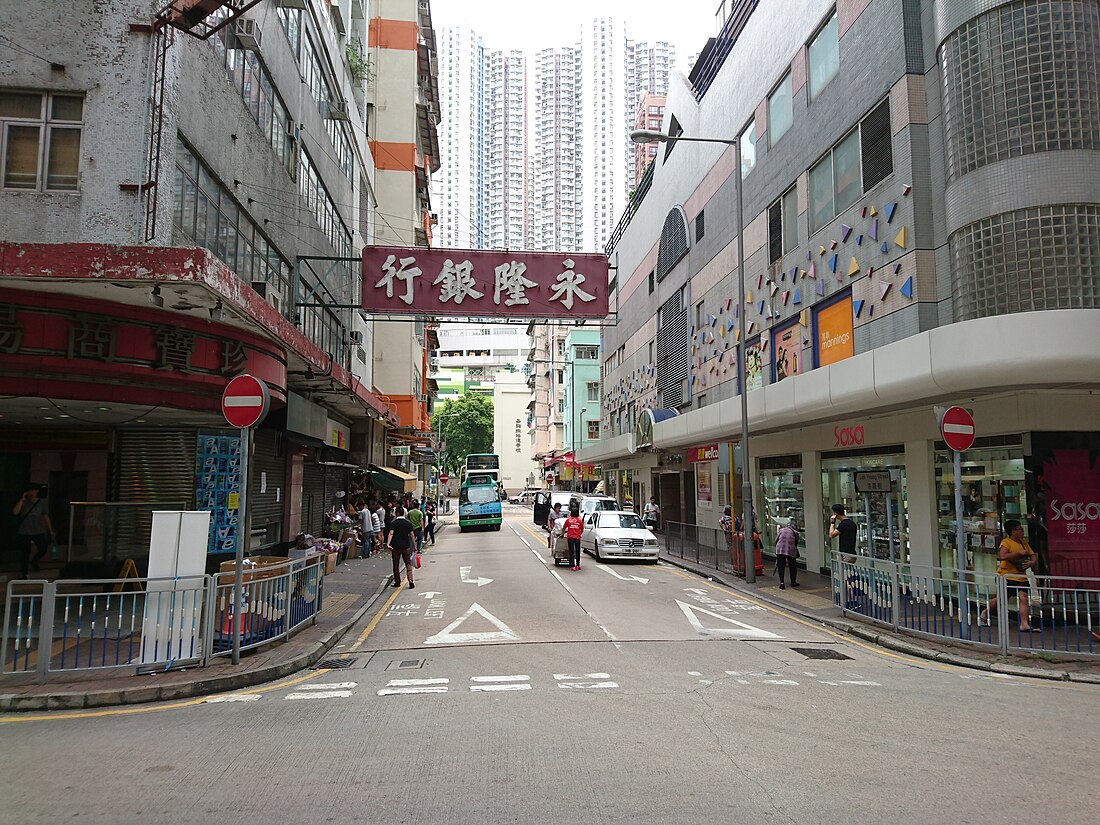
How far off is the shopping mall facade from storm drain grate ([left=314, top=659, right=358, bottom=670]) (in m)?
8.91

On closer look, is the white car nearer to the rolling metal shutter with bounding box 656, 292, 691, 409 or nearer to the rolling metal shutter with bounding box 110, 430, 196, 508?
the rolling metal shutter with bounding box 656, 292, 691, 409

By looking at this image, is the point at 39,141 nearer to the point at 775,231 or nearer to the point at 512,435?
the point at 775,231

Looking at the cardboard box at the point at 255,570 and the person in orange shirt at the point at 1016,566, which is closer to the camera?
the cardboard box at the point at 255,570

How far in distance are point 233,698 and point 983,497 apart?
1226 cm

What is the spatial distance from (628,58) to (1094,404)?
4908 inches

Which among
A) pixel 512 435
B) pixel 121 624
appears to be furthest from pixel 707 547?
pixel 512 435

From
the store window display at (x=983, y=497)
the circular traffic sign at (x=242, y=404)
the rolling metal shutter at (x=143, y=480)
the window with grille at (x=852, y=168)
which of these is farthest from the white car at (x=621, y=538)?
the circular traffic sign at (x=242, y=404)

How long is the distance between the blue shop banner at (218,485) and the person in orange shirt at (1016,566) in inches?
494

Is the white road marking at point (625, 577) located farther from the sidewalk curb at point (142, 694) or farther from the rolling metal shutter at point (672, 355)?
the sidewalk curb at point (142, 694)

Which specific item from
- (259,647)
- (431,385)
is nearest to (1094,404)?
(259,647)

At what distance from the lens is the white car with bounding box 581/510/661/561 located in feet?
74.5

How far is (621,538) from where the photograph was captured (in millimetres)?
22875

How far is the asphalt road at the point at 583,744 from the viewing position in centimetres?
477

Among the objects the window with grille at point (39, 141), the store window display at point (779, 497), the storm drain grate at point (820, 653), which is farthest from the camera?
the store window display at point (779, 497)
